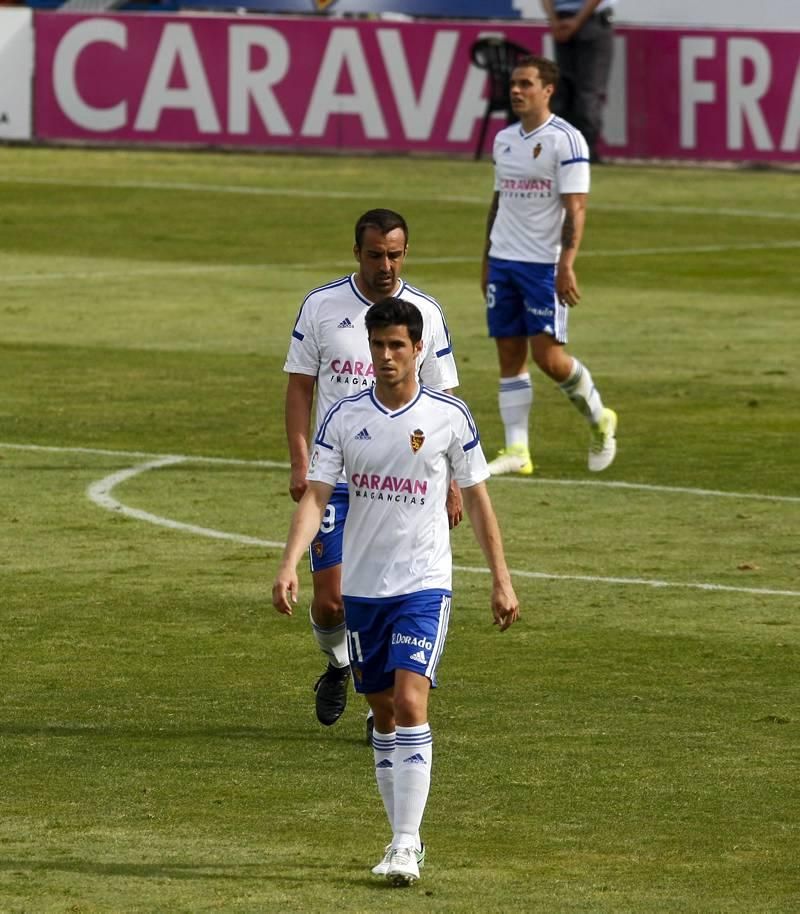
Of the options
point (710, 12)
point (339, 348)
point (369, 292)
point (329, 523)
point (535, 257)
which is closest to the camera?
point (369, 292)

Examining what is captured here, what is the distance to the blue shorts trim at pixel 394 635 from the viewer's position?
7922 millimetres

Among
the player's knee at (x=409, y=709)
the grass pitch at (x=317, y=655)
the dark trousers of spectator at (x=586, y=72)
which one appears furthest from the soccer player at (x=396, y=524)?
the dark trousers of spectator at (x=586, y=72)

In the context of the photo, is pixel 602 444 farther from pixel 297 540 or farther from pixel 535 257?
pixel 297 540

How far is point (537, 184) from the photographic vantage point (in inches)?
609

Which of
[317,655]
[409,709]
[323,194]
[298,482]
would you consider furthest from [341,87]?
[409,709]

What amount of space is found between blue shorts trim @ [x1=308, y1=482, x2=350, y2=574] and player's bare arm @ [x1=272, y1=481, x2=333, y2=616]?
1459mm

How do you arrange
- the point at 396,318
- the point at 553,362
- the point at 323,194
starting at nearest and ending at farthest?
the point at 396,318, the point at 553,362, the point at 323,194

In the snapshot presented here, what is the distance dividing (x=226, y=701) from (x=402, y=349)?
→ 2.66 m

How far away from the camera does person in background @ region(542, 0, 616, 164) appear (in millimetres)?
34750

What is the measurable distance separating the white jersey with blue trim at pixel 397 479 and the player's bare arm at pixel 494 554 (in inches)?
2.5

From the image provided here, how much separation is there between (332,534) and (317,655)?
5.01 ft

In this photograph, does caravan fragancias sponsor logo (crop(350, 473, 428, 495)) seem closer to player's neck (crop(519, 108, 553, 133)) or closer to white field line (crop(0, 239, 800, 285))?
player's neck (crop(519, 108, 553, 133))

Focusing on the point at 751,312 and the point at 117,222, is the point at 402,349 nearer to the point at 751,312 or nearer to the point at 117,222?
the point at 751,312

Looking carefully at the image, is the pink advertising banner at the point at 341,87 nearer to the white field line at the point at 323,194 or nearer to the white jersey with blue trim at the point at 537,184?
the white field line at the point at 323,194
